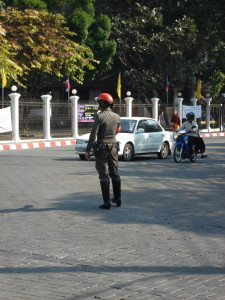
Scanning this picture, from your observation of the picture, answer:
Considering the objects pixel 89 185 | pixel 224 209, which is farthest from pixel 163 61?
pixel 224 209

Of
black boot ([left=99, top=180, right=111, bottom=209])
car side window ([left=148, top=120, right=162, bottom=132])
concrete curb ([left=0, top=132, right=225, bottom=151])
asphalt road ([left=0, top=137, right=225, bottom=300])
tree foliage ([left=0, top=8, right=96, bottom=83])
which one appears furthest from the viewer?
tree foliage ([left=0, top=8, right=96, bottom=83])

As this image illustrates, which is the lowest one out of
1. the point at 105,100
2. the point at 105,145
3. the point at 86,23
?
the point at 105,145

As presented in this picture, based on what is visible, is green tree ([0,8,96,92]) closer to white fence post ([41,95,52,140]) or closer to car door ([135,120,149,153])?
white fence post ([41,95,52,140])

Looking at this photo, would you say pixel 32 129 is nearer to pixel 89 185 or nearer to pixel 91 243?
pixel 89 185

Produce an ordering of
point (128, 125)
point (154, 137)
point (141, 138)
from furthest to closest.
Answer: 1. point (154, 137)
2. point (128, 125)
3. point (141, 138)

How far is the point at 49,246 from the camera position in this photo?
8109 millimetres

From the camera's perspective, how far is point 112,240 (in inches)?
335

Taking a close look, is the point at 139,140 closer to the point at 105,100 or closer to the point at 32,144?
the point at 32,144

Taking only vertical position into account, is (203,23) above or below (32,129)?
above

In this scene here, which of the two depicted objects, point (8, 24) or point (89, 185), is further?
point (8, 24)

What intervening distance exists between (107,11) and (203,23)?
20.3 feet

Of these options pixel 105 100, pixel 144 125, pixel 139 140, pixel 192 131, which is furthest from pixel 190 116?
pixel 105 100

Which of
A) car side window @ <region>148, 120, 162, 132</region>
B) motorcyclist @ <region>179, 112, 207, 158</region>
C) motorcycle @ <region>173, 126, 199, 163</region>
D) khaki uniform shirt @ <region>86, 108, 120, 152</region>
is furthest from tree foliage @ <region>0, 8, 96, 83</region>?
khaki uniform shirt @ <region>86, 108, 120, 152</region>

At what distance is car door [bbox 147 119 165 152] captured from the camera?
23.6m
